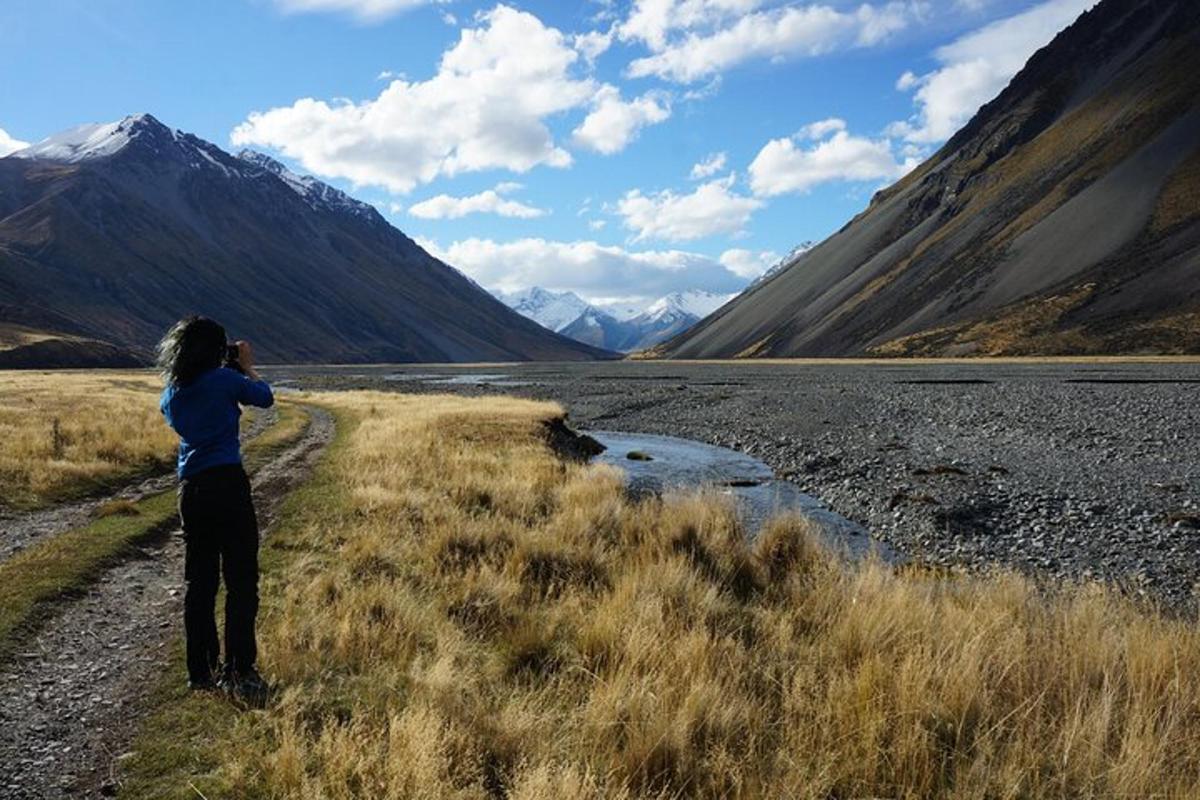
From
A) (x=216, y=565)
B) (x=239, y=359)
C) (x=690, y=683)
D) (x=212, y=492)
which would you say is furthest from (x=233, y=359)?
(x=690, y=683)

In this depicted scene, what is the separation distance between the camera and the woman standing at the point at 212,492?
6328 mm

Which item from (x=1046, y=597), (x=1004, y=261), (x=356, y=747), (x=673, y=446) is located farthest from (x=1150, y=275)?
(x=356, y=747)

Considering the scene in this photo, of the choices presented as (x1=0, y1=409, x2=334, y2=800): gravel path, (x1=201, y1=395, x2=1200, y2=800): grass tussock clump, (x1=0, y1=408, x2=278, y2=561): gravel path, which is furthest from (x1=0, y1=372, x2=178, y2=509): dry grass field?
(x1=201, y1=395, x2=1200, y2=800): grass tussock clump

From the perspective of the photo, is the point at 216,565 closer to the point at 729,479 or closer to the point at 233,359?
the point at 233,359

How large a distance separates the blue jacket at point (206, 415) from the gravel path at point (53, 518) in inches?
272

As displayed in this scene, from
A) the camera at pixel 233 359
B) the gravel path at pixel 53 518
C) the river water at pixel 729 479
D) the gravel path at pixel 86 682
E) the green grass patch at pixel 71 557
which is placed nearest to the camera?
the gravel path at pixel 86 682

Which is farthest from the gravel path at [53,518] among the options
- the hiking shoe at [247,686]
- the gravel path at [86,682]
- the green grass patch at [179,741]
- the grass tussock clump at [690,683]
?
the hiking shoe at [247,686]

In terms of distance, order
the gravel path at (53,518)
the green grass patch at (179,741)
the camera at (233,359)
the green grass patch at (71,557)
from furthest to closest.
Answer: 1. the gravel path at (53,518)
2. the green grass patch at (71,557)
3. the camera at (233,359)
4. the green grass patch at (179,741)

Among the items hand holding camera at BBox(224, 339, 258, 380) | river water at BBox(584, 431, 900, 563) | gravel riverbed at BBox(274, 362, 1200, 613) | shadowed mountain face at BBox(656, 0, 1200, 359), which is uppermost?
shadowed mountain face at BBox(656, 0, 1200, 359)

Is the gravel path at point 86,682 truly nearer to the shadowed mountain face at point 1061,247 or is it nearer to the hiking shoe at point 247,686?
the hiking shoe at point 247,686

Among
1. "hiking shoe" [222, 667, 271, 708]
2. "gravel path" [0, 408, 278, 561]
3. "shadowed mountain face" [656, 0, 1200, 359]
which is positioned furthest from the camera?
"shadowed mountain face" [656, 0, 1200, 359]

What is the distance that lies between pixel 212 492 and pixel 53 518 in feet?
34.5

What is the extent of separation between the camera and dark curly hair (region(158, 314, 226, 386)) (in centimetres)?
629

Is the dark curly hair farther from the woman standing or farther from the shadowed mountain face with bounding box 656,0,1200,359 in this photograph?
the shadowed mountain face with bounding box 656,0,1200,359
